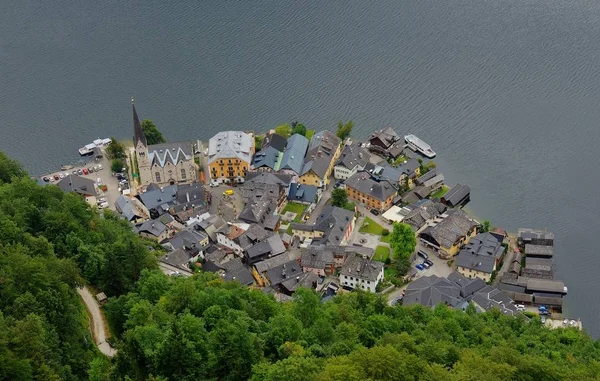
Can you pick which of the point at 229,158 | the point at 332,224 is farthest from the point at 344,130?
the point at 332,224

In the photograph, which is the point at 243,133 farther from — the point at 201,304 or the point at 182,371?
the point at 182,371

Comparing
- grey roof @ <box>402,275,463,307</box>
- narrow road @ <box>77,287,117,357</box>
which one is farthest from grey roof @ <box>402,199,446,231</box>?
narrow road @ <box>77,287,117,357</box>

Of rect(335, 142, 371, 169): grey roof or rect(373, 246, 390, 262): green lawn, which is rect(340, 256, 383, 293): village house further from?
rect(335, 142, 371, 169): grey roof

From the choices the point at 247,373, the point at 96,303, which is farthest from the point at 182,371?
the point at 96,303

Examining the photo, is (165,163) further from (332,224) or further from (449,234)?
(449,234)

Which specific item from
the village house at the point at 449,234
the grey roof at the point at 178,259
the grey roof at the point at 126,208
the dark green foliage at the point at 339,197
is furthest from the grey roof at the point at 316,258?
the grey roof at the point at 126,208

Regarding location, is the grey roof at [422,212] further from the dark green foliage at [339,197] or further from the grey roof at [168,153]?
the grey roof at [168,153]
